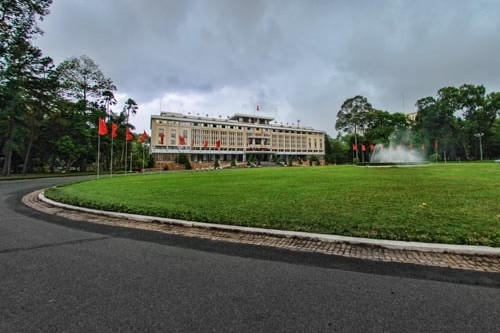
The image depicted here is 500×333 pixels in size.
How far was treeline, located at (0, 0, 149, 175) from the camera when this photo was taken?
22.4 metres

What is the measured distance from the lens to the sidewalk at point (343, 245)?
13.7ft

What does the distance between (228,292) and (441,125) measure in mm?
76720

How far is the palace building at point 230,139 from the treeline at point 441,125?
957 inches

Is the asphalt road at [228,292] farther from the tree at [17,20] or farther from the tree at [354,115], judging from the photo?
the tree at [354,115]

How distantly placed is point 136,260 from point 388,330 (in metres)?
3.68

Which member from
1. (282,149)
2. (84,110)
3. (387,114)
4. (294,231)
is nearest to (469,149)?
(387,114)

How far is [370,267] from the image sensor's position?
393cm

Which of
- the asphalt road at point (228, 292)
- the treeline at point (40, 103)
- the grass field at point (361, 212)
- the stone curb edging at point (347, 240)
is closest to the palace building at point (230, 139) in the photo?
the treeline at point (40, 103)

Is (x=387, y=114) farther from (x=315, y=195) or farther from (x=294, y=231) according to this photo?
(x=294, y=231)

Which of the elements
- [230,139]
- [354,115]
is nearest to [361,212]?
[354,115]

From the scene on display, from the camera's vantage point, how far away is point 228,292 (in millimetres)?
3111

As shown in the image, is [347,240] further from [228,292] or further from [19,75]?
[19,75]

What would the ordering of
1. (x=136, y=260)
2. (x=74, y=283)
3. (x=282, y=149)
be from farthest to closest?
1. (x=282, y=149)
2. (x=136, y=260)
3. (x=74, y=283)

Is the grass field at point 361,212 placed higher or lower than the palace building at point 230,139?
lower
